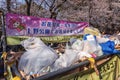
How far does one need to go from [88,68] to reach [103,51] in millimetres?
1012

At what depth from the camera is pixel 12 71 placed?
367cm

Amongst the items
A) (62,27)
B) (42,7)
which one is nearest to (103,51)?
(62,27)

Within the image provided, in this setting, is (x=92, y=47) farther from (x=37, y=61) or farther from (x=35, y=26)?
(x=35, y=26)

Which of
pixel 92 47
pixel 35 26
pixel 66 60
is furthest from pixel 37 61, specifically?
pixel 35 26

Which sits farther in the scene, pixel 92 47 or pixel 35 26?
pixel 35 26

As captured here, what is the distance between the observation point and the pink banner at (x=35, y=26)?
23.5 ft

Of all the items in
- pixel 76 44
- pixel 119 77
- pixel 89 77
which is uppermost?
pixel 76 44

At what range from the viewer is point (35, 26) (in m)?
8.12

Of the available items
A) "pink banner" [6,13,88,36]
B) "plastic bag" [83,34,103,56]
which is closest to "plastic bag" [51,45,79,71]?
Result: "plastic bag" [83,34,103,56]

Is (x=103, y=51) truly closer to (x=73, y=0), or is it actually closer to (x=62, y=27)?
(x=62, y=27)

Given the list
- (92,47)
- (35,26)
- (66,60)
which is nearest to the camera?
(66,60)

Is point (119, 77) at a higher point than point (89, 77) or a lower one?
lower

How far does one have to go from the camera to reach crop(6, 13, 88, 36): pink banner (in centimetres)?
716

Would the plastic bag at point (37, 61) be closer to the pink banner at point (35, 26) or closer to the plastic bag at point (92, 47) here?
the plastic bag at point (92, 47)
